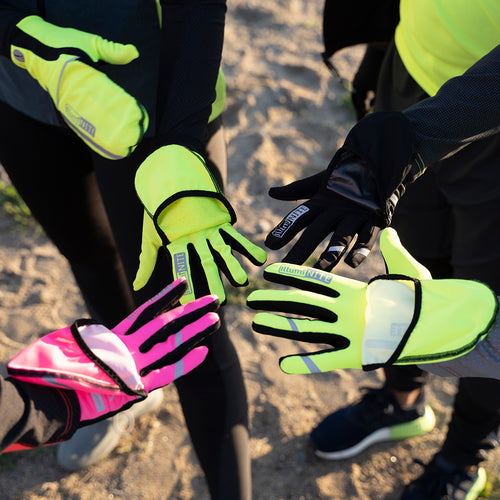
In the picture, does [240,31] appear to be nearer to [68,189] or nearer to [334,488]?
[68,189]

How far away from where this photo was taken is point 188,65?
44.8 inches

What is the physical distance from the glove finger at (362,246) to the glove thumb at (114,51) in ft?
1.94

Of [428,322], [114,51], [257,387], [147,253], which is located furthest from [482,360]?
[257,387]

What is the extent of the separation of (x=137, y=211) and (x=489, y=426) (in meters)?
1.05

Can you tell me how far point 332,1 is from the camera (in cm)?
147

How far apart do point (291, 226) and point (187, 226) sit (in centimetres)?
22

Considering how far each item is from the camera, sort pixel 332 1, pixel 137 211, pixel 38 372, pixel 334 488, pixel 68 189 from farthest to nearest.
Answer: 1. pixel 334 488
2. pixel 332 1
3. pixel 68 189
4. pixel 137 211
5. pixel 38 372

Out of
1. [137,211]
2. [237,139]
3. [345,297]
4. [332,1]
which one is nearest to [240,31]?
[237,139]

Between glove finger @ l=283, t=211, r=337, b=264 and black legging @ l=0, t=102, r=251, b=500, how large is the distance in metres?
0.29

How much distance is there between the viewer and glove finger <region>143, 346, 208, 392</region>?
40.2 inches

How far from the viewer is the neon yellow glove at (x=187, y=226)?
1062 mm

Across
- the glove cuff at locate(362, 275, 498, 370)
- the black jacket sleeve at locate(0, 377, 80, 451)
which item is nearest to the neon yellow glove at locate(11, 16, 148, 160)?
the black jacket sleeve at locate(0, 377, 80, 451)

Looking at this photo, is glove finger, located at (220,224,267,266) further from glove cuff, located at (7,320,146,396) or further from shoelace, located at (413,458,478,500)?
shoelace, located at (413,458,478,500)

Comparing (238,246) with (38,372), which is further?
(238,246)
